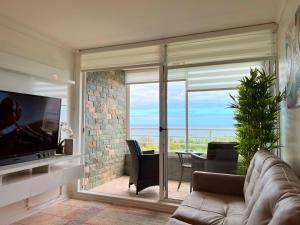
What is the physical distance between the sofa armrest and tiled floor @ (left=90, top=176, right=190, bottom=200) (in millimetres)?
904

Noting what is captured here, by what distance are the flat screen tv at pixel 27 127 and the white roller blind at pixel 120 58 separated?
3.24ft

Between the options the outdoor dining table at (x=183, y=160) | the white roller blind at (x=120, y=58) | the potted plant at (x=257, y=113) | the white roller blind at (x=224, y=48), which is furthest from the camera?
the white roller blind at (x=120, y=58)

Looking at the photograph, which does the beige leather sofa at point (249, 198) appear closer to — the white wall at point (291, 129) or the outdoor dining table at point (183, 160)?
the white wall at point (291, 129)

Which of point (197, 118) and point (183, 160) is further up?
point (197, 118)

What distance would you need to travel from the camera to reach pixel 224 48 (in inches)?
124

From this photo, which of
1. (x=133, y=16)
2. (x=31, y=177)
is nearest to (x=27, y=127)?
(x=31, y=177)

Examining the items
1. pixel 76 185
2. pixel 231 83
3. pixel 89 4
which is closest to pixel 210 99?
pixel 231 83

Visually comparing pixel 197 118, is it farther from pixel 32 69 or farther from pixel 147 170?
pixel 32 69

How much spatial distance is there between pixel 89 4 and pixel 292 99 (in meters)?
2.16

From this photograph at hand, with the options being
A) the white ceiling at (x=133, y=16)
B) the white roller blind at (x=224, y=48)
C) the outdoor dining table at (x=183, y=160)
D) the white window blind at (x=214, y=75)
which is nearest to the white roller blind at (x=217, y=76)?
the white window blind at (x=214, y=75)

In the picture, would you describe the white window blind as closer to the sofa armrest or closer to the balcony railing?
the balcony railing

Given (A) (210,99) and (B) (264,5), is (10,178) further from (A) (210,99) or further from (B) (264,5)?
(B) (264,5)

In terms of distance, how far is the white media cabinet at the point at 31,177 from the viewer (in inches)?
90.8

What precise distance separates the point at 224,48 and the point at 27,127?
2705 millimetres
